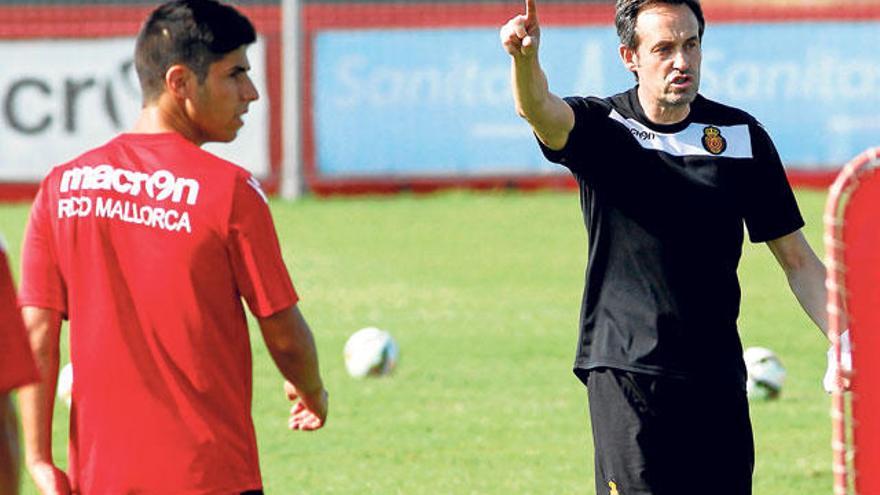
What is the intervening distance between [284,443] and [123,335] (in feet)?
17.7

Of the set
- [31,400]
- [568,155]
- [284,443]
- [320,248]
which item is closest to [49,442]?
[31,400]

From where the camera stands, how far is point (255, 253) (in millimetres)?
4484

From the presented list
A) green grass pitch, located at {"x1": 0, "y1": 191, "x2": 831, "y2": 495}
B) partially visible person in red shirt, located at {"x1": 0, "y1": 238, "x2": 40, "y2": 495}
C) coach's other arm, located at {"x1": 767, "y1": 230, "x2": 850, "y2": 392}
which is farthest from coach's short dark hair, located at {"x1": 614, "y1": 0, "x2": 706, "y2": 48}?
partially visible person in red shirt, located at {"x1": 0, "y1": 238, "x2": 40, "y2": 495}

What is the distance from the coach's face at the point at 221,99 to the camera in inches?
183

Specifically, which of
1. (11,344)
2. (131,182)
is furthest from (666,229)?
(11,344)

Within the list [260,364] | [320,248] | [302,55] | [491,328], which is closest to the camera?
[260,364]

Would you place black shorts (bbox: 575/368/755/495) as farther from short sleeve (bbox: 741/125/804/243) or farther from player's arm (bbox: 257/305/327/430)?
player's arm (bbox: 257/305/327/430)

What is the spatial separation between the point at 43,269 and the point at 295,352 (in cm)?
64

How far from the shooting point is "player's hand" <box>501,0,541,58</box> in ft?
18.2

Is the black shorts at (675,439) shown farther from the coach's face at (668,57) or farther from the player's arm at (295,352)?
the player's arm at (295,352)

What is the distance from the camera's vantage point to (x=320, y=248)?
60.0 ft

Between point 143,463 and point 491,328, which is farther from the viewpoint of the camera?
point 491,328

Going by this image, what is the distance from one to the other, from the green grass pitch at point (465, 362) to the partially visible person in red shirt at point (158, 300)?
1734mm

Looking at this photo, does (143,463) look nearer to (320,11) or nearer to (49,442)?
(49,442)
